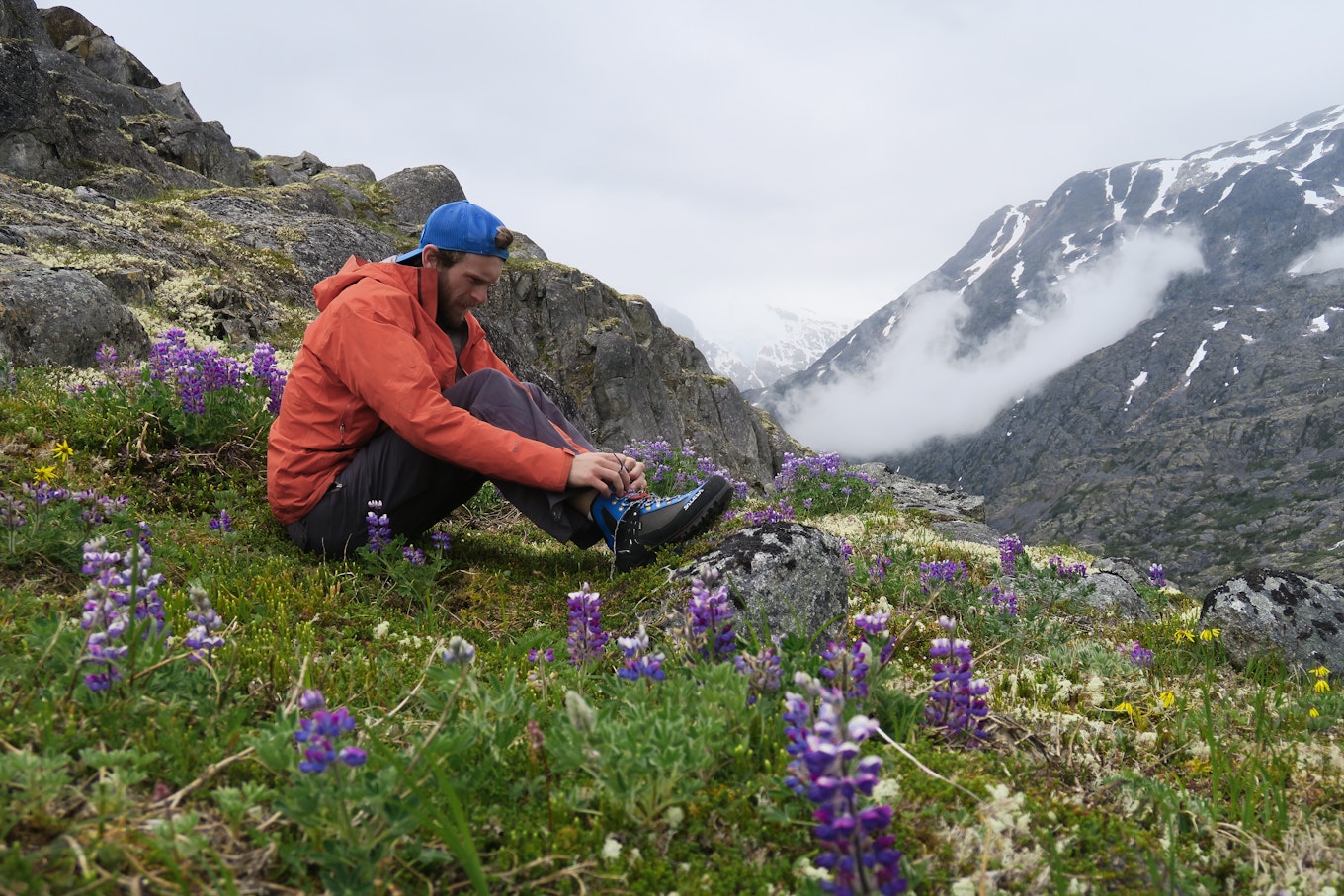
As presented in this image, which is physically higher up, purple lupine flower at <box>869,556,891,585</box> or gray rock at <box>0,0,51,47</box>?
gray rock at <box>0,0,51,47</box>

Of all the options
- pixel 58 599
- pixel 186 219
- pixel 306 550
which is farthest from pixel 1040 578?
pixel 186 219

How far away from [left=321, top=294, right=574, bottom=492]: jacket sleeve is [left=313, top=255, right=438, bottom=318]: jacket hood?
1.54 feet

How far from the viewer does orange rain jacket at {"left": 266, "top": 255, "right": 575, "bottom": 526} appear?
4637 millimetres

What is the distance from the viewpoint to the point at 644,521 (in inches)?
202

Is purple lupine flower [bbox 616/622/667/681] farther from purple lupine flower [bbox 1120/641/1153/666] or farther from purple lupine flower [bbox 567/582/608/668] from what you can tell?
purple lupine flower [bbox 1120/641/1153/666]

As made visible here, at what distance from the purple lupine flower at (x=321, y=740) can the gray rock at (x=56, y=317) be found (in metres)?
9.89

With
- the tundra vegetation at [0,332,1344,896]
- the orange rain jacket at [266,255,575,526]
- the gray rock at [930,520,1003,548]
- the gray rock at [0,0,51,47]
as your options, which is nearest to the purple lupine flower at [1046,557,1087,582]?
the tundra vegetation at [0,332,1344,896]

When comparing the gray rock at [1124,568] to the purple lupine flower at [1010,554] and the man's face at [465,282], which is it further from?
the man's face at [465,282]

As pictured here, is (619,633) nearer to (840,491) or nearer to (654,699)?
(654,699)

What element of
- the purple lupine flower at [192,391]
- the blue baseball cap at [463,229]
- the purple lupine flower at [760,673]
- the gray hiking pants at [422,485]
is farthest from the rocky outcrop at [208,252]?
the purple lupine flower at [760,673]

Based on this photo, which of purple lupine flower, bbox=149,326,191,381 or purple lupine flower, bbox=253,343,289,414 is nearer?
purple lupine flower, bbox=149,326,191,381

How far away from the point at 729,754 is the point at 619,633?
2245 millimetres

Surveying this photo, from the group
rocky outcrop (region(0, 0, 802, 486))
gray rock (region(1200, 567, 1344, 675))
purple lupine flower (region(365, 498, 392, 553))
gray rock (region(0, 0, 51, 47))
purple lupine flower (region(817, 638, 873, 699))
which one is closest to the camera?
purple lupine flower (region(817, 638, 873, 699))

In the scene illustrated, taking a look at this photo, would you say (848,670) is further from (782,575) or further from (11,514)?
(11,514)
